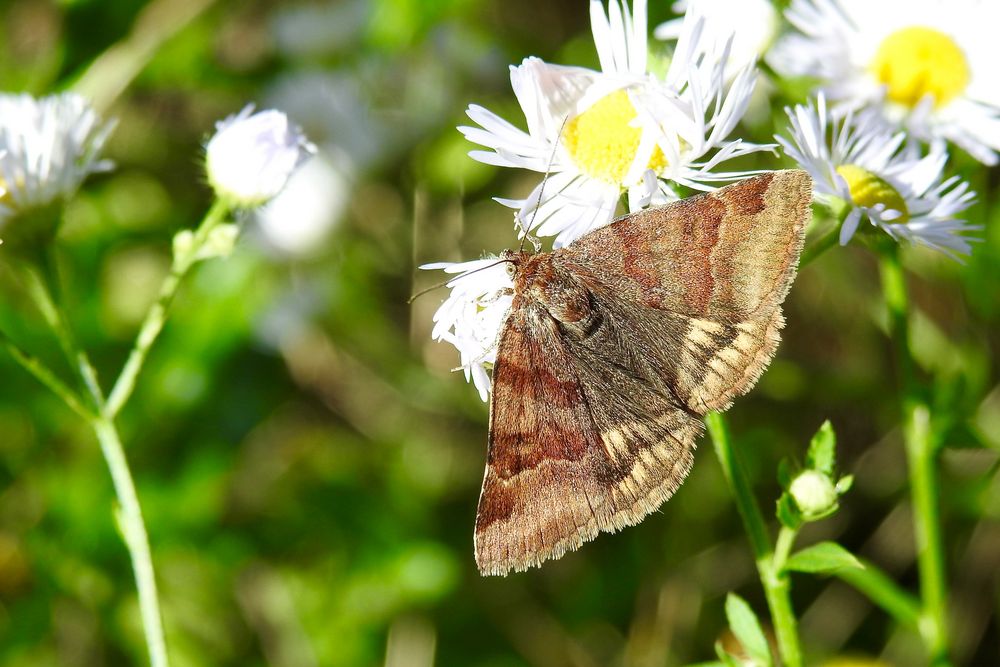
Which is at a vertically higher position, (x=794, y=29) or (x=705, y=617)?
(x=794, y=29)

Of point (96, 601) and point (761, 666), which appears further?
point (96, 601)

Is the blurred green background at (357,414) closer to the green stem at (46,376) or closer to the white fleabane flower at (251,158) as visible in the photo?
the white fleabane flower at (251,158)

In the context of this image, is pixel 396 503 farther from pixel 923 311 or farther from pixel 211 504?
pixel 923 311

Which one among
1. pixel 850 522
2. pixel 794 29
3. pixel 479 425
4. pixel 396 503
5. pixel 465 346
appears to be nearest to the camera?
pixel 465 346

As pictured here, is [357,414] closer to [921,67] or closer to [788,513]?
[921,67]

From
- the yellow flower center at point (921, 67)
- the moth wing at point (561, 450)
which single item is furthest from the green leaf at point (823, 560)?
the yellow flower center at point (921, 67)

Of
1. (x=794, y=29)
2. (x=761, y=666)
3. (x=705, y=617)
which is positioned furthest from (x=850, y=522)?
(x=761, y=666)
